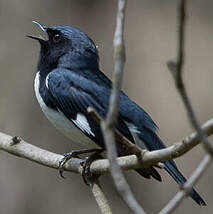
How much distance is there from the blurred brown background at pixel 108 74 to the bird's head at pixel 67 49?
54.9 inches

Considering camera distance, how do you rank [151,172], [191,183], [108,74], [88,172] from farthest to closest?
[108,74] → [151,172] → [88,172] → [191,183]

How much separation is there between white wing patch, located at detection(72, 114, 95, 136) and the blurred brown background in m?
2.02

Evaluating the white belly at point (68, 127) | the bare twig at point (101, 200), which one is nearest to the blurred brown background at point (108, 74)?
the white belly at point (68, 127)

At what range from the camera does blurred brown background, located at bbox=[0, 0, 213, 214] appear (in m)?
6.56

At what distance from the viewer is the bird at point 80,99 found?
14.2 ft

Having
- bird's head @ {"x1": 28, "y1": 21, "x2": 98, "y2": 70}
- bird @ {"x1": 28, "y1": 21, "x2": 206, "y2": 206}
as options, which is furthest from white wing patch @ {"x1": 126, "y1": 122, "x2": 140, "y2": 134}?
bird's head @ {"x1": 28, "y1": 21, "x2": 98, "y2": 70}

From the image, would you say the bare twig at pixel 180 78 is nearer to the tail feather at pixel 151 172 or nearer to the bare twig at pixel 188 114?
the bare twig at pixel 188 114

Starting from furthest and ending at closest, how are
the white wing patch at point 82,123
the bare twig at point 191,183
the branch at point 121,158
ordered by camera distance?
the white wing patch at point 82,123
the branch at point 121,158
the bare twig at point 191,183

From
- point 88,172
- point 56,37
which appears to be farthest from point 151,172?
point 56,37

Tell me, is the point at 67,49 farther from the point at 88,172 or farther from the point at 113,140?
the point at 113,140

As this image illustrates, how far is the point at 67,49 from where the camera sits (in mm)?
5051

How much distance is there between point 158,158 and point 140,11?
4.10 m

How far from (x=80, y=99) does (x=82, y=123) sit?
25 cm

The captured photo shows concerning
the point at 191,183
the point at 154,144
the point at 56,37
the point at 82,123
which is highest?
the point at 191,183
